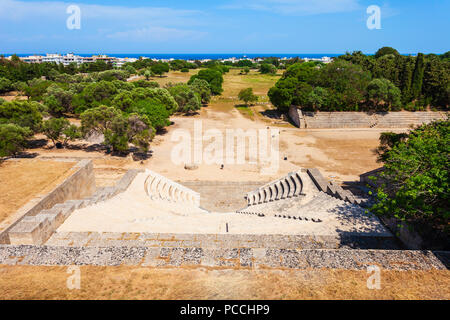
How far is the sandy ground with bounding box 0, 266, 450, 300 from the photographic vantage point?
694 centimetres

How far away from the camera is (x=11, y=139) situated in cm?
2142

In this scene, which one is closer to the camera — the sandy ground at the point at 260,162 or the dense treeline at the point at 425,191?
the dense treeline at the point at 425,191

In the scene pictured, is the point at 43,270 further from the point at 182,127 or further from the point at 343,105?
the point at 343,105

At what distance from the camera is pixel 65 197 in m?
16.0

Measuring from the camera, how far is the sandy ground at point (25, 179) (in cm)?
1371

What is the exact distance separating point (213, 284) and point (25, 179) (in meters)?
15.0

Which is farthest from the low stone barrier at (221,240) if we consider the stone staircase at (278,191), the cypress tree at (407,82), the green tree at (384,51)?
the green tree at (384,51)

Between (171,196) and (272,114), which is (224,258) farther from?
(272,114)

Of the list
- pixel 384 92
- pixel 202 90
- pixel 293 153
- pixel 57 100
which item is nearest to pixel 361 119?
pixel 384 92

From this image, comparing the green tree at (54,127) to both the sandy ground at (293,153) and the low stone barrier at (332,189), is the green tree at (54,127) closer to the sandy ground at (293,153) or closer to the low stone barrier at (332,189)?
the sandy ground at (293,153)

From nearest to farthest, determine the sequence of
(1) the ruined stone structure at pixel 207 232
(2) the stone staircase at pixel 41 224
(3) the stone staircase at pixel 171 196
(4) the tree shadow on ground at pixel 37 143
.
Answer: (1) the ruined stone structure at pixel 207 232 → (2) the stone staircase at pixel 41 224 → (3) the stone staircase at pixel 171 196 → (4) the tree shadow on ground at pixel 37 143

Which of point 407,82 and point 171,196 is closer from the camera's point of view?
point 171,196

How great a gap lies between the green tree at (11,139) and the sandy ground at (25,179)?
9.57ft

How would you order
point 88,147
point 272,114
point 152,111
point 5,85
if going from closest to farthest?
point 88,147, point 152,111, point 272,114, point 5,85
